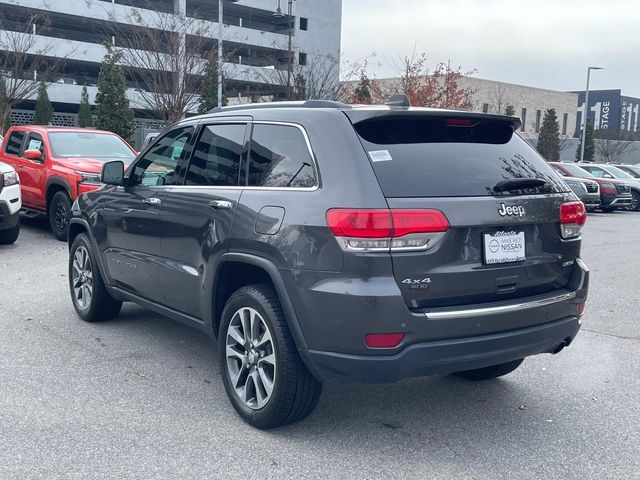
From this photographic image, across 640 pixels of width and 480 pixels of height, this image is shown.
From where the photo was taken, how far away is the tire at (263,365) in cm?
400

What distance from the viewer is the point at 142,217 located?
5480mm

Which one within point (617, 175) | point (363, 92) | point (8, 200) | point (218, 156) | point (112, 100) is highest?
point (363, 92)

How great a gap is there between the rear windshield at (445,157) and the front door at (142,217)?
1.77 meters

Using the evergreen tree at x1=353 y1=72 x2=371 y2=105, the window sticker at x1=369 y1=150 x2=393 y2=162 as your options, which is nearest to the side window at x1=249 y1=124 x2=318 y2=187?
the window sticker at x1=369 y1=150 x2=393 y2=162

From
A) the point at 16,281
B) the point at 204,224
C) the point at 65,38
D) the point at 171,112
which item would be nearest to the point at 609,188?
the point at 171,112

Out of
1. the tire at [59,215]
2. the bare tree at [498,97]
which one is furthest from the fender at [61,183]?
the bare tree at [498,97]

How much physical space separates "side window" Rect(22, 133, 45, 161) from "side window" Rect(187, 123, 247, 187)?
24.9 ft

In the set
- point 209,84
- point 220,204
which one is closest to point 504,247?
point 220,204

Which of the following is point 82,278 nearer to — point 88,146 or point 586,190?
point 88,146

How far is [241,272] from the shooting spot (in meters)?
4.48

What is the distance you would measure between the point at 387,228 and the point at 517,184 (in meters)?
0.98

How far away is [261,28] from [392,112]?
5827 cm

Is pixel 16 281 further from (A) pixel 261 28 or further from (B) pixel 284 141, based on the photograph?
(A) pixel 261 28

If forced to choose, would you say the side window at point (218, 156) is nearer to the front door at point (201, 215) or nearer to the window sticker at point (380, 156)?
the front door at point (201, 215)
